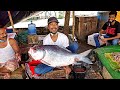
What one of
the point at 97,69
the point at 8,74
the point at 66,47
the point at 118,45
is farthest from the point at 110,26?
the point at 8,74

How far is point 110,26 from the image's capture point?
570 centimetres

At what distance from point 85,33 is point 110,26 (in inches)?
49.9

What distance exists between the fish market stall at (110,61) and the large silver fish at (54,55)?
46cm

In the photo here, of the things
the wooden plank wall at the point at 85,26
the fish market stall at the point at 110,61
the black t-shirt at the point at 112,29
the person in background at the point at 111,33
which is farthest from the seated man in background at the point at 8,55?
the wooden plank wall at the point at 85,26

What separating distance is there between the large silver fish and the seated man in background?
0.54 meters

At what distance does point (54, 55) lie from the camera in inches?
172

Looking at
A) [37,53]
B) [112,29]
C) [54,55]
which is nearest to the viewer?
[37,53]

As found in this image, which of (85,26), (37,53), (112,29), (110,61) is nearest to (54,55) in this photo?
(37,53)

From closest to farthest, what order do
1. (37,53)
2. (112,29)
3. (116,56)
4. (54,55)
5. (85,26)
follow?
(37,53)
(54,55)
(116,56)
(112,29)
(85,26)

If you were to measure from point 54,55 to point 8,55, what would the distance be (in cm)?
94

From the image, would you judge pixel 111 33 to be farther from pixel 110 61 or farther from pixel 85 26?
pixel 85 26

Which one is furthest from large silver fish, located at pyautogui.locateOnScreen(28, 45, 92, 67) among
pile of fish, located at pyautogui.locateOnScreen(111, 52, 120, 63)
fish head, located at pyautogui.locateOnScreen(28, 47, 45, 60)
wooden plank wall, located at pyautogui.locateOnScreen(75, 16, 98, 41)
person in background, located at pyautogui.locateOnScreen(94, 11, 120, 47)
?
wooden plank wall, located at pyautogui.locateOnScreen(75, 16, 98, 41)

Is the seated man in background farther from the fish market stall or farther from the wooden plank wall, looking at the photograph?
the wooden plank wall

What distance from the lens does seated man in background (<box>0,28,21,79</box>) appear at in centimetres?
459
